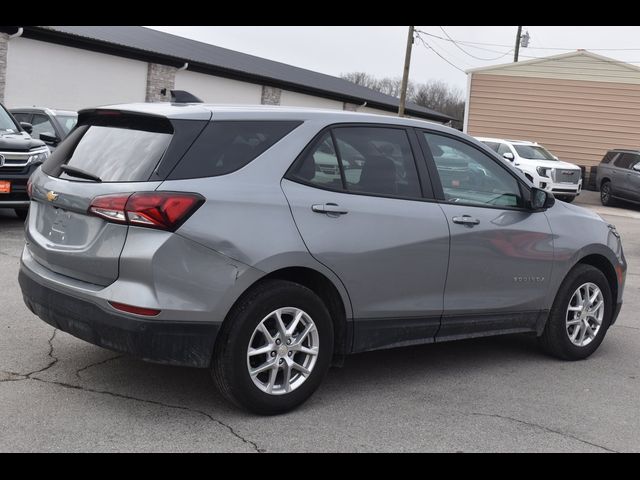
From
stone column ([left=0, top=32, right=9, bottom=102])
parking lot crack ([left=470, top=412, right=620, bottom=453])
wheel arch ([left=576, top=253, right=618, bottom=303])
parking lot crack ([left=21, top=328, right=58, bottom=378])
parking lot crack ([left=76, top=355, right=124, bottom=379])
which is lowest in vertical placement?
parking lot crack ([left=21, top=328, right=58, bottom=378])

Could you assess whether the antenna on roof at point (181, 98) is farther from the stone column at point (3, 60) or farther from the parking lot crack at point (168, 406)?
the stone column at point (3, 60)

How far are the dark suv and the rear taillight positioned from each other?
21128 mm

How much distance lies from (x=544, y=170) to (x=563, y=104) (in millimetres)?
7645

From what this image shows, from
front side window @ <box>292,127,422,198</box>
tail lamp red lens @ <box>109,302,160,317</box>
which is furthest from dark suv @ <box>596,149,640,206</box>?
tail lamp red lens @ <box>109,302,160,317</box>

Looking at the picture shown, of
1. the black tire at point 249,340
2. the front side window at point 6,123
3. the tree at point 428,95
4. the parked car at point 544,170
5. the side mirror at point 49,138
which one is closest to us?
the black tire at point 249,340

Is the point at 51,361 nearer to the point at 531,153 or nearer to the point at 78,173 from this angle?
the point at 78,173

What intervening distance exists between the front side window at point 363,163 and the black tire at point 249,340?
2.21ft

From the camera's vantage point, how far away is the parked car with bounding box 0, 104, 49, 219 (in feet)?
34.7

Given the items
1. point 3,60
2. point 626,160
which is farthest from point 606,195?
point 3,60

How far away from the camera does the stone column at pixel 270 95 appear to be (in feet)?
104

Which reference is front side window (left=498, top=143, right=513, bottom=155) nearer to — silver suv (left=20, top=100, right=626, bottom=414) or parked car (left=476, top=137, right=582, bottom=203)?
parked car (left=476, top=137, right=582, bottom=203)

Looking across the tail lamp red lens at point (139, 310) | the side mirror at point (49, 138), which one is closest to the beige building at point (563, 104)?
the side mirror at point (49, 138)

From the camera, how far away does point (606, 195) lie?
24.8 m
